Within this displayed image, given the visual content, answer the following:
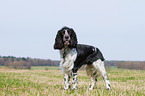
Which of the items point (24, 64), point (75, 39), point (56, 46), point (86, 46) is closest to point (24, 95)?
point (56, 46)

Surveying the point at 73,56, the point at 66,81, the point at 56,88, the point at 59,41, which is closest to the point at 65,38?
the point at 59,41

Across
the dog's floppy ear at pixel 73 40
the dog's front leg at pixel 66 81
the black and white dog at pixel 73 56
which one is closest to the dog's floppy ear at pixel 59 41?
the black and white dog at pixel 73 56

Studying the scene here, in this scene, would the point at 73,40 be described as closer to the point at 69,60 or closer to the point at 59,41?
the point at 59,41

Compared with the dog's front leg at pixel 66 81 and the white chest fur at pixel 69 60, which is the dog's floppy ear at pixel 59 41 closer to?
the white chest fur at pixel 69 60

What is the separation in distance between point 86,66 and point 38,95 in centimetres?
282

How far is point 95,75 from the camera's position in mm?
8109

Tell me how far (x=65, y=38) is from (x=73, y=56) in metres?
0.75

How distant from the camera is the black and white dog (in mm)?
6848

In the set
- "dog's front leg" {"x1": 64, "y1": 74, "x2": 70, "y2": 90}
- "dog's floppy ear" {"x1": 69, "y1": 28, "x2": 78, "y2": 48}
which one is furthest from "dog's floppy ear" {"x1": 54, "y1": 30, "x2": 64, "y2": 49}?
"dog's front leg" {"x1": 64, "y1": 74, "x2": 70, "y2": 90}

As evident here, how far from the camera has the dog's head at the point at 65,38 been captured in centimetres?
674

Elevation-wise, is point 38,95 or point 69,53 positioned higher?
point 69,53

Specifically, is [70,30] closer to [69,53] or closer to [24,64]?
[69,53]

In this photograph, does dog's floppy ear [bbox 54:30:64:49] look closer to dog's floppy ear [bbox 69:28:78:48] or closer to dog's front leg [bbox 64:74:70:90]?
dog's floppy ear [bbox 69:28:78:48]

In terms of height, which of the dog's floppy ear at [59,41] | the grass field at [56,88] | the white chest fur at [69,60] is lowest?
the grass field at [56,88]
